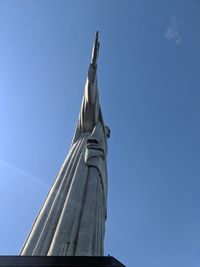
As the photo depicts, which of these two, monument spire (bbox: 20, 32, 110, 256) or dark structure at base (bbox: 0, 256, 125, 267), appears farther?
monument spire (bbox: 20, 32, 110, 256)

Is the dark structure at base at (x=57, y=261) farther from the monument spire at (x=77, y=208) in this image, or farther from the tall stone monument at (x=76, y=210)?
the monument spire at (x=77, y=208)

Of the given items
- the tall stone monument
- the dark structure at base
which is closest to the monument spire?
the tall stone monument

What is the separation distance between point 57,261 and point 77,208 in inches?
160

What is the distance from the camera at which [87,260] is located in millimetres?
3885

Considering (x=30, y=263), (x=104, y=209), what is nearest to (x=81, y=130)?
(x=104, y=209)

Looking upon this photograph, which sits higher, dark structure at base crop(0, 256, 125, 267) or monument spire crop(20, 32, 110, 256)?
monument spire crop(20, 32, 110, 256)

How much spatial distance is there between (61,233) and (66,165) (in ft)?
9.32

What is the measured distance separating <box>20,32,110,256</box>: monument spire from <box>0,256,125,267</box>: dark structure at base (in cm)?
278

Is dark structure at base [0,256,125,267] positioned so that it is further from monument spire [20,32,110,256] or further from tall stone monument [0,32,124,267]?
monument spire [20,32,110,256]

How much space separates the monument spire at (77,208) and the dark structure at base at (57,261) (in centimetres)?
278

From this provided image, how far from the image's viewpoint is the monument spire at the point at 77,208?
7.00 m

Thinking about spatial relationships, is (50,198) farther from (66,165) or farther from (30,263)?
(30,263)

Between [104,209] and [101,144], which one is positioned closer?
[104,209]

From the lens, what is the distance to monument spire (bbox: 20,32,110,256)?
7000mm
